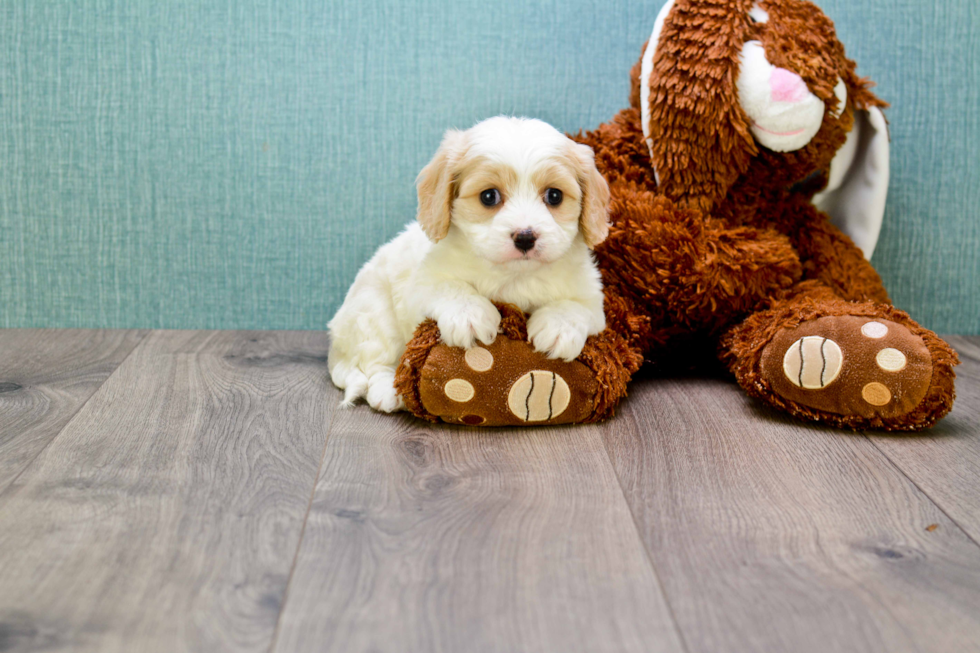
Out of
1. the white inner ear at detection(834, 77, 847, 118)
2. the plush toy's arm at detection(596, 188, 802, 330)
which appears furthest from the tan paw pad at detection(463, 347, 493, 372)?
the white inner ear at detection(834, 77, 847, 118)

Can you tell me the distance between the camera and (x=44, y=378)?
1764 mm

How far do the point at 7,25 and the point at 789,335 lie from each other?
6.35 ft

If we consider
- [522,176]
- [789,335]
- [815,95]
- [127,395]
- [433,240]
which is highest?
[815,95]

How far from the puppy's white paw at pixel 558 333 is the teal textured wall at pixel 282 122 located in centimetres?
77

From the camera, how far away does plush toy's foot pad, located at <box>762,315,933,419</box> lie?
1443 mm

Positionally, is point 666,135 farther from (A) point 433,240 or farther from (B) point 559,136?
(A) point 433,240

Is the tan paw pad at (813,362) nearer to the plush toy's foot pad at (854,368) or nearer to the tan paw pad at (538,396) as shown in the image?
the plush toy's foot pad at (854,368)

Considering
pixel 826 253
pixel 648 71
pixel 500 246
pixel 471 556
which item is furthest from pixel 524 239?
pixel 826 253

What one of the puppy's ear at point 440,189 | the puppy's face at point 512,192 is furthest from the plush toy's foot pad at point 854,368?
the puppy's ear at point 440,189

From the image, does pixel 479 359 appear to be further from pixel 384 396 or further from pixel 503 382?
pixel 384 396

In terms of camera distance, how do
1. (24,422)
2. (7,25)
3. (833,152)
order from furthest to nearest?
(7,25) < (833,152) < (24,422)

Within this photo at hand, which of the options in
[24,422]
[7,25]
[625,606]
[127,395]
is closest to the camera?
[625,606]

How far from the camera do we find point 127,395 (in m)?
1.66

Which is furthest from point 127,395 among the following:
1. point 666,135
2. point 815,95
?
point 815,95
